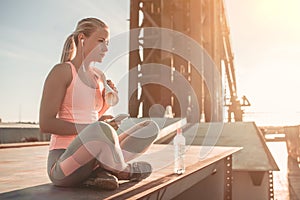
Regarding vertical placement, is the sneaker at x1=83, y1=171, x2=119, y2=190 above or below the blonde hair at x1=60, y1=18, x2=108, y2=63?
below

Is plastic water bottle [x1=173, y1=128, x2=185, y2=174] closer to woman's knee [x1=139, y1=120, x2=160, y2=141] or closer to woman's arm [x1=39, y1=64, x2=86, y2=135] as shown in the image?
woman's knee [x1=139, y1=120, x2=160, y2=141]

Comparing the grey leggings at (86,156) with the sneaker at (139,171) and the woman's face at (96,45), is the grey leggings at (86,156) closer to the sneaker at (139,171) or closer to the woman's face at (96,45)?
the sneaker at (139,171)

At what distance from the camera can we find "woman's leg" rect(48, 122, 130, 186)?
1.81 m

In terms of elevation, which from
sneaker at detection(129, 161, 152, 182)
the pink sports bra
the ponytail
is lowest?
sneaker at detection(129, 161, 152, 182)

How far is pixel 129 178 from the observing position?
205 cm

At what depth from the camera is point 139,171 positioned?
2152 mm

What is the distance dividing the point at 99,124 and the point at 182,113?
6.91 meters

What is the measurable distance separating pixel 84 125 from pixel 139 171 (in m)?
0.47

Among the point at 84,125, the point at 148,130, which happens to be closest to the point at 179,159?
the point at 148,130

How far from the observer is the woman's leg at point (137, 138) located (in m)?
2.24

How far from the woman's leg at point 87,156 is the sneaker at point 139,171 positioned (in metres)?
0.17

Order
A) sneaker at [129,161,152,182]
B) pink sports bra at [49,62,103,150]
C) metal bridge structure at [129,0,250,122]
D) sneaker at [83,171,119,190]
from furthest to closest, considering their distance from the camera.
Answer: metal bridge structure at [129,0,250,122]
sneaker at [129,161,152,182]
pink sports bra at [49,62,103,150]
sneaker at [83,171,119,190]

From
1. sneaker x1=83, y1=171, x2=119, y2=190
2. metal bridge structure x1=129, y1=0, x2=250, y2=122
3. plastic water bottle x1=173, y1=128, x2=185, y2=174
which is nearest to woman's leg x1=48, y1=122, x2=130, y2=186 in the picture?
sneaker x1=83, y1=171, x2=119, y2=190

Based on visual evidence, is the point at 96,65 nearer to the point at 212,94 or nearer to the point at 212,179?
the point at 212,179
